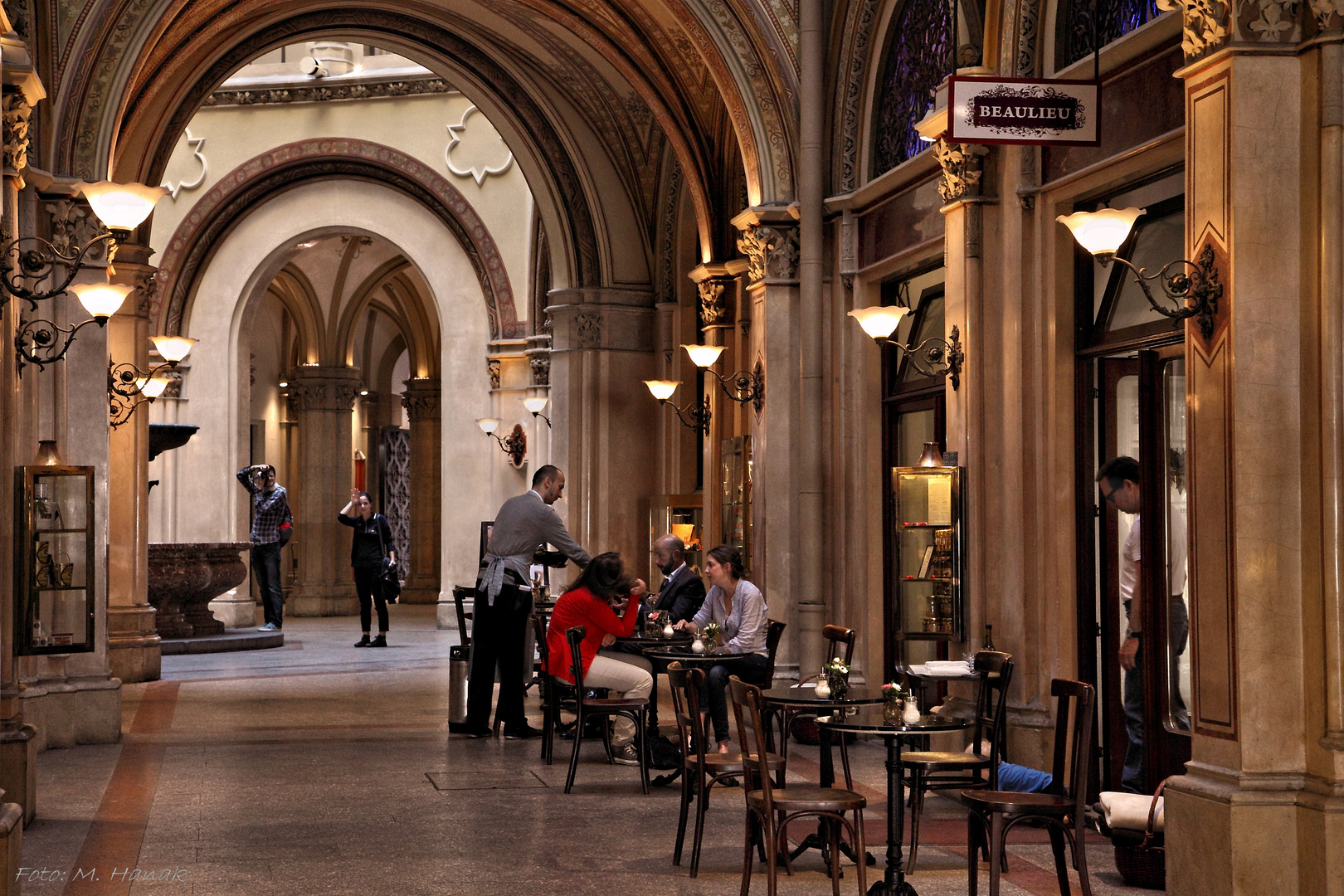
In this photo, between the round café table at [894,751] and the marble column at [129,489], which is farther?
the marble column at [129,489]

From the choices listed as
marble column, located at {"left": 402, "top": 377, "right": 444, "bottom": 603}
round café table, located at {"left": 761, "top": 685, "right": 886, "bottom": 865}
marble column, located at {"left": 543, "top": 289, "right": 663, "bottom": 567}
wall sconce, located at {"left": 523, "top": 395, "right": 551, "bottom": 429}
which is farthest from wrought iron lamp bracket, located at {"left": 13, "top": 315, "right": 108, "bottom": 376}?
marble column, located at {"left": 402, "top": 377, "right": 444, "bottom": 603}

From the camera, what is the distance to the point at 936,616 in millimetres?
8469

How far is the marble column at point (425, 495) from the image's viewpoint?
2539 centimetres

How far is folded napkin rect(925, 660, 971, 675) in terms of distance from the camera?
7.83 m

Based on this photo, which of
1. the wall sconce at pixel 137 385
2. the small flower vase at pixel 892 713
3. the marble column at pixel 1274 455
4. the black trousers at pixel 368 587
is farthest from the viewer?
the black trousers at pixel 368 587

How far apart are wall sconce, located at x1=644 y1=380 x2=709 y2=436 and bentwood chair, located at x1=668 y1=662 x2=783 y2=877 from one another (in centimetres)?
704

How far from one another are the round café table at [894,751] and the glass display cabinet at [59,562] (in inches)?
165

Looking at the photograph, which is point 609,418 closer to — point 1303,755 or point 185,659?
point 185,659

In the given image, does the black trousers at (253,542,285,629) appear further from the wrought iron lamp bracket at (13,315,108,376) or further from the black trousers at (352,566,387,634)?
the wrought iron lamp bracket at (13,315,108,376)

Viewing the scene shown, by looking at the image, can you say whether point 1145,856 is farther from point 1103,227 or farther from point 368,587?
point 368,587

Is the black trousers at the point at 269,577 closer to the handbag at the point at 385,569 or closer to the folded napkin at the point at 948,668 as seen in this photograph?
the handbag at the point at 385,569

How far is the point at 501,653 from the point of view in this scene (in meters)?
10.1

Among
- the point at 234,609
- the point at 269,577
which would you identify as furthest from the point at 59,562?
the point at 234,609

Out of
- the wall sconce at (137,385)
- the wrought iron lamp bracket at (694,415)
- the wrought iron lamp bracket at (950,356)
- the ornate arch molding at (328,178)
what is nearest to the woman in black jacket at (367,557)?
the ornate arch molding at (328,178)
